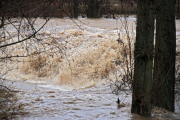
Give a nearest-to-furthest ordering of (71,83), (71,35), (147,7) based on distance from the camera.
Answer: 1. (147,7)
2. (71,83)
3. (71,35)

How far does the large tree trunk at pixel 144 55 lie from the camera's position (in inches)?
175

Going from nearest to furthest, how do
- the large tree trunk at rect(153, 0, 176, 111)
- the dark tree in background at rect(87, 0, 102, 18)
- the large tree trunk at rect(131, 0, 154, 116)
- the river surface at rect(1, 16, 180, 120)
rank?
the large tree trunk at rect(131, 0, 154, 116) < the river surface at rect(1, 16, 180, 120) < the large tree trunk at rect(153, 0, 176, 111) < the dark tree in background at rect(87, 0, 102, 18)

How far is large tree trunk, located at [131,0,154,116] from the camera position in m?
4.45

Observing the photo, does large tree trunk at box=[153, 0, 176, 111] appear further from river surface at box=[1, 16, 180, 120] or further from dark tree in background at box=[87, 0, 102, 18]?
dark tree in background at box=[87, 0, 102, 18]

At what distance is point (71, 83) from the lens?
11180 mm

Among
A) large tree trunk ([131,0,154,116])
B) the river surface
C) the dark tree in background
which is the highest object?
the dark tree in background

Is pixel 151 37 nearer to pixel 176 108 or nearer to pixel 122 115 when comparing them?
pixel 122 115

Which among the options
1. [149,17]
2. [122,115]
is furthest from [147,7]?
[122,115]

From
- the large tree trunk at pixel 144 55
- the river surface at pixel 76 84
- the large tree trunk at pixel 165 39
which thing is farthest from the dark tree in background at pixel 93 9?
the large tree trunk at pixel 144 55

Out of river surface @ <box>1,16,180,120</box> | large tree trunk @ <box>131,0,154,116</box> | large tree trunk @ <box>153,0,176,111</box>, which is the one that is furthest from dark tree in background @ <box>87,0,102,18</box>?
large tree trunk @ <box>131,0,154,116</box>

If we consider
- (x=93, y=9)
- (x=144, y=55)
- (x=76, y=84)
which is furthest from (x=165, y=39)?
(x=93, y=9)

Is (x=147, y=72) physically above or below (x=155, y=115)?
above

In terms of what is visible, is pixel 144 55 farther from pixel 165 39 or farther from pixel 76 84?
pixel 76 84

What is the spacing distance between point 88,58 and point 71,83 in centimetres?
155
